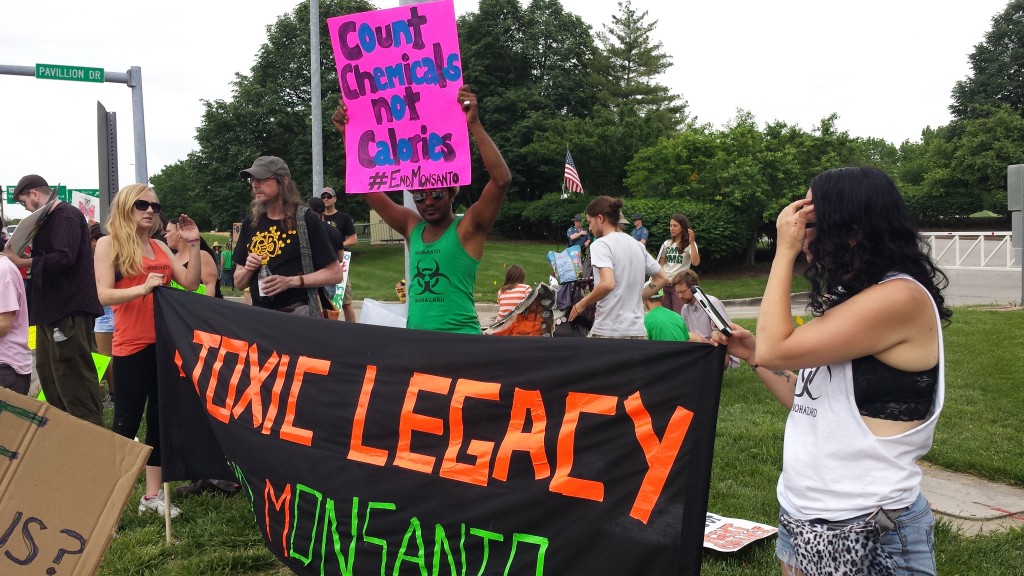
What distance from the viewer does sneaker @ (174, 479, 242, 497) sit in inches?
194

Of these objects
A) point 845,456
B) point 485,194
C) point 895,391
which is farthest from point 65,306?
point 895,391

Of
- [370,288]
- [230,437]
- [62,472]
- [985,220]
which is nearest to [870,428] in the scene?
[62,472]

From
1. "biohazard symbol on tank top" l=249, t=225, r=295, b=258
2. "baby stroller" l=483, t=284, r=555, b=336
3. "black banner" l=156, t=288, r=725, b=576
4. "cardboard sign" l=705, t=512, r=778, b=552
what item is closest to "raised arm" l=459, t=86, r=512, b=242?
"black banner" l=156, t=288, r=725, b=576

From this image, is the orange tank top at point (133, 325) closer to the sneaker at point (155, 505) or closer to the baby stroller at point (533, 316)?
the sneaker at point (155, 505)

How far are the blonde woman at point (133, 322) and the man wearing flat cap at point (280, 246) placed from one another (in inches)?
20.3

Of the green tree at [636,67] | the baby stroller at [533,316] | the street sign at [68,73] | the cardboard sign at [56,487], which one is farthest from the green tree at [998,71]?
the cardboard sign at [56,487]

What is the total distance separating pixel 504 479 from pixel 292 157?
35.1m

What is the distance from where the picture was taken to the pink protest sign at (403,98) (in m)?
3.97

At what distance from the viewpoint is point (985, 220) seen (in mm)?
41406

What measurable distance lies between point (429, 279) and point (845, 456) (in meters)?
2.17

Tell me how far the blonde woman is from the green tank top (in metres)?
1.66

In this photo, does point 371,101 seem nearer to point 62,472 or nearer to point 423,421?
point 423,421

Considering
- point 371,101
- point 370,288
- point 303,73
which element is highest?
point 303,73

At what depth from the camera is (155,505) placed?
4.65 metres
